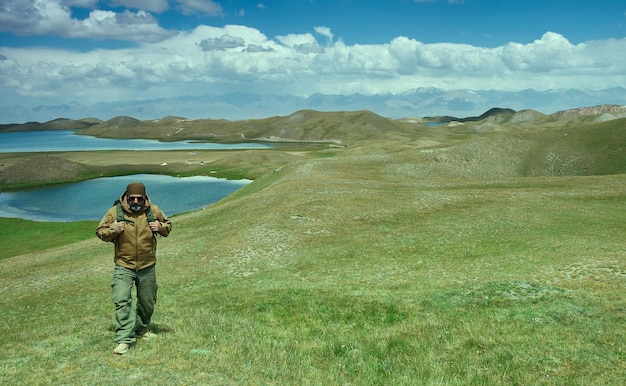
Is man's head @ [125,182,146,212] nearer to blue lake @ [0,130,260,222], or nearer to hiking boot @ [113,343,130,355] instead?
hiking boot @ [113,343,130,355]

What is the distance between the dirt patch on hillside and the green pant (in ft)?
551

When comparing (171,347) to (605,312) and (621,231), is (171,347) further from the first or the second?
(621,231)

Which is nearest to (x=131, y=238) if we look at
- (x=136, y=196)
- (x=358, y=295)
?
(x=136, y=196)

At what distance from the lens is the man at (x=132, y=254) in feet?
50.3

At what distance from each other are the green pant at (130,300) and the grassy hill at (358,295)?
0.85m

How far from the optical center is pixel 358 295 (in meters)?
24.5

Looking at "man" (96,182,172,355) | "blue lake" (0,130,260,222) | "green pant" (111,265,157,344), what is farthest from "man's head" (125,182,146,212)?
"blue lake" (0,130,260,222)

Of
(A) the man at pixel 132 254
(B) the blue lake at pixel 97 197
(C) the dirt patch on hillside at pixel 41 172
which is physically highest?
(A) the man at pixel 132 254

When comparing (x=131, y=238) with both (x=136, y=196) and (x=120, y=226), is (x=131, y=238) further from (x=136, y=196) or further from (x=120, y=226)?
(x=136, y=196)

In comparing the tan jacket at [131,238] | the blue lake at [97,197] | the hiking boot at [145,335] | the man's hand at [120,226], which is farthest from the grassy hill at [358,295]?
the blue lake at [97,197]

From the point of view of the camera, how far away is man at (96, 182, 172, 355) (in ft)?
50.3

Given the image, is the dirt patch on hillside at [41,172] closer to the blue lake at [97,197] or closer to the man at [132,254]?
the blue lake at [97,197]

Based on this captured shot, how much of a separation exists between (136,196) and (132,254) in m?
2.12

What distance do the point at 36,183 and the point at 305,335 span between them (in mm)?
170215
